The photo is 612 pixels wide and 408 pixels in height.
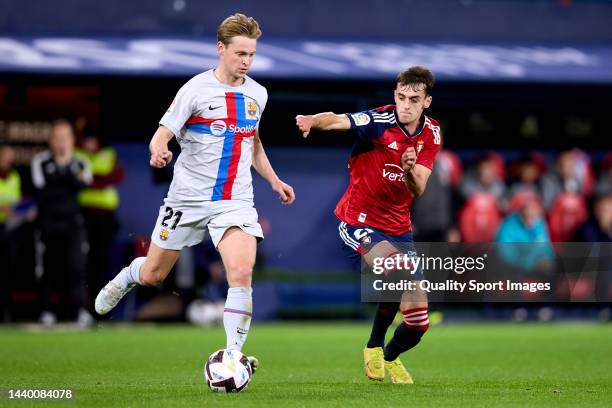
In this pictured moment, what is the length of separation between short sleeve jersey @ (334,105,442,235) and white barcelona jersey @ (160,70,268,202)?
0.81 meters

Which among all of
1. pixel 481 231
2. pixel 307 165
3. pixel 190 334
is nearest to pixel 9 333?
pixel 190 334

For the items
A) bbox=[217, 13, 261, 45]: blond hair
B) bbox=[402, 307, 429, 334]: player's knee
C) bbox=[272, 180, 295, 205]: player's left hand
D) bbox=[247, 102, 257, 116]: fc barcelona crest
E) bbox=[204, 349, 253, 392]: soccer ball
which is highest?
bbox=[217, 13, 261, 45]: blond hair

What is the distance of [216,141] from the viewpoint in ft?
26.6

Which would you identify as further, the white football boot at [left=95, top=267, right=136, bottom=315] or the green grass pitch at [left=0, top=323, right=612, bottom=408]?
the white football boot at [left=95, top=267, right=136, bottom=315]

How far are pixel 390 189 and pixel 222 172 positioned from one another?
4.43ft

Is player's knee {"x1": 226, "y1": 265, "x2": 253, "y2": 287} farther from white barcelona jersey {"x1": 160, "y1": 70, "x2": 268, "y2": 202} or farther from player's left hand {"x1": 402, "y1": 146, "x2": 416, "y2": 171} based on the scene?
player's left hand {"x1": 402, "y1": 146, "x2": 416, "y2": 171}

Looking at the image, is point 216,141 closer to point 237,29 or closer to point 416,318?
point 237,29

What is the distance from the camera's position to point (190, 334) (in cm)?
1436

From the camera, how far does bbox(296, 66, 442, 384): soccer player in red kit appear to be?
27.7 feet

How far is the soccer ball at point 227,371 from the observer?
297 inches

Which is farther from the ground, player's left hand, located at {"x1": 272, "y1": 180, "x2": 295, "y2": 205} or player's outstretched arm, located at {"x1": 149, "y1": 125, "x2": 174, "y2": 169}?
player's outstretched arm, located at {"x1": 149, "y1": 125, "x2": 174, "y2": 169}

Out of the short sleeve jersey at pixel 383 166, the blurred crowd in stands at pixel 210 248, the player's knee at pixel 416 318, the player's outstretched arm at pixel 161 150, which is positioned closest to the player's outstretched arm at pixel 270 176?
the short sleeve jersey at pixel 383 166

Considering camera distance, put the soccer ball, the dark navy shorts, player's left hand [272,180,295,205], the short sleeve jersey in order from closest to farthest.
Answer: the soccer ball, player's left hand [272,180,295,205], the short sleeve jersey, the dark navy shorts

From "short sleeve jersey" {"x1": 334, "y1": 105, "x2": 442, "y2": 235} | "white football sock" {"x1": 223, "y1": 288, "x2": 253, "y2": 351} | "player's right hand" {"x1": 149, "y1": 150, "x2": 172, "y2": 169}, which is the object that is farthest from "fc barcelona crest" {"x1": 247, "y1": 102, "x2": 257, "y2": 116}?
"white football sock" {"x1": 223, "y1": 288, "x2": 253, "y2": 351}
